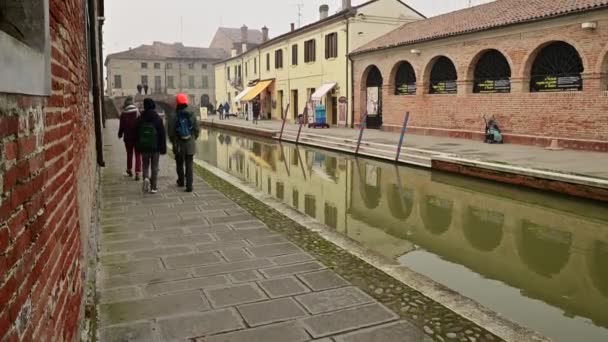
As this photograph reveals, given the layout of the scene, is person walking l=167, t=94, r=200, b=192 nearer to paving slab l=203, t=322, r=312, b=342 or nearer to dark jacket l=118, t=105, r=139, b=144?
dark jacket l=118, t=105, r=139, b=144

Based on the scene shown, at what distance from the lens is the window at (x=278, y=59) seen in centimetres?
3380

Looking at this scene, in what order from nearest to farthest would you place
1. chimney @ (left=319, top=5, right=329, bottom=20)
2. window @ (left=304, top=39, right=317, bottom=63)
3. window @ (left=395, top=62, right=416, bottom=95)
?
window @ (left=395, top=62, right=416, bottom=95) < window @ (left=304, top=39, right=317, bottom=63) < chimney @ (left=319, top=5, right=329, bottom=20)

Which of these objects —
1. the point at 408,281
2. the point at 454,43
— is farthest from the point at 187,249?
the point at 454,43

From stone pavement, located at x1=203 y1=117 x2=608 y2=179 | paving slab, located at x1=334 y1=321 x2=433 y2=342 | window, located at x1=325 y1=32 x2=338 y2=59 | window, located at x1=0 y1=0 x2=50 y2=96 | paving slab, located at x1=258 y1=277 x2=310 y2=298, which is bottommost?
paving slab, located at x1=334 y1=321 x2=433 y2=342

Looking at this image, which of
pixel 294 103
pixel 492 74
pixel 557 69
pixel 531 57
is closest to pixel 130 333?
pixel 557 69

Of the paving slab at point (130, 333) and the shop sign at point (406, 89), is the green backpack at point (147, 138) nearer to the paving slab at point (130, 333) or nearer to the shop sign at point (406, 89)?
the paving slab at point (130, 333)

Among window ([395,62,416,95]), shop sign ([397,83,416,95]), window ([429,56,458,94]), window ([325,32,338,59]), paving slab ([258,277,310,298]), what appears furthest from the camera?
window ([325,32,338,59])

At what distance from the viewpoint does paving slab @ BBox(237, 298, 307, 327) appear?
3.51 m

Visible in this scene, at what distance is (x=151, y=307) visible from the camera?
370cm

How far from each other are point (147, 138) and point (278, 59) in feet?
89.3

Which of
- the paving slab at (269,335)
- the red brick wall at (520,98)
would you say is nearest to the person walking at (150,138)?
the paving slab at (269,335)

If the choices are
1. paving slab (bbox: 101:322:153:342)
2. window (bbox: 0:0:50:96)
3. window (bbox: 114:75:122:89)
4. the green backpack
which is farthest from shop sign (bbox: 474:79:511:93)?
window (bbox: 114:75:122:89)

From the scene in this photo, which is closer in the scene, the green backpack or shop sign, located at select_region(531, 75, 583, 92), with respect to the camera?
the green backpack

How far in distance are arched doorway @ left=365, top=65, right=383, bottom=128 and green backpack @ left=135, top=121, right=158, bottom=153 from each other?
53.4 ft
